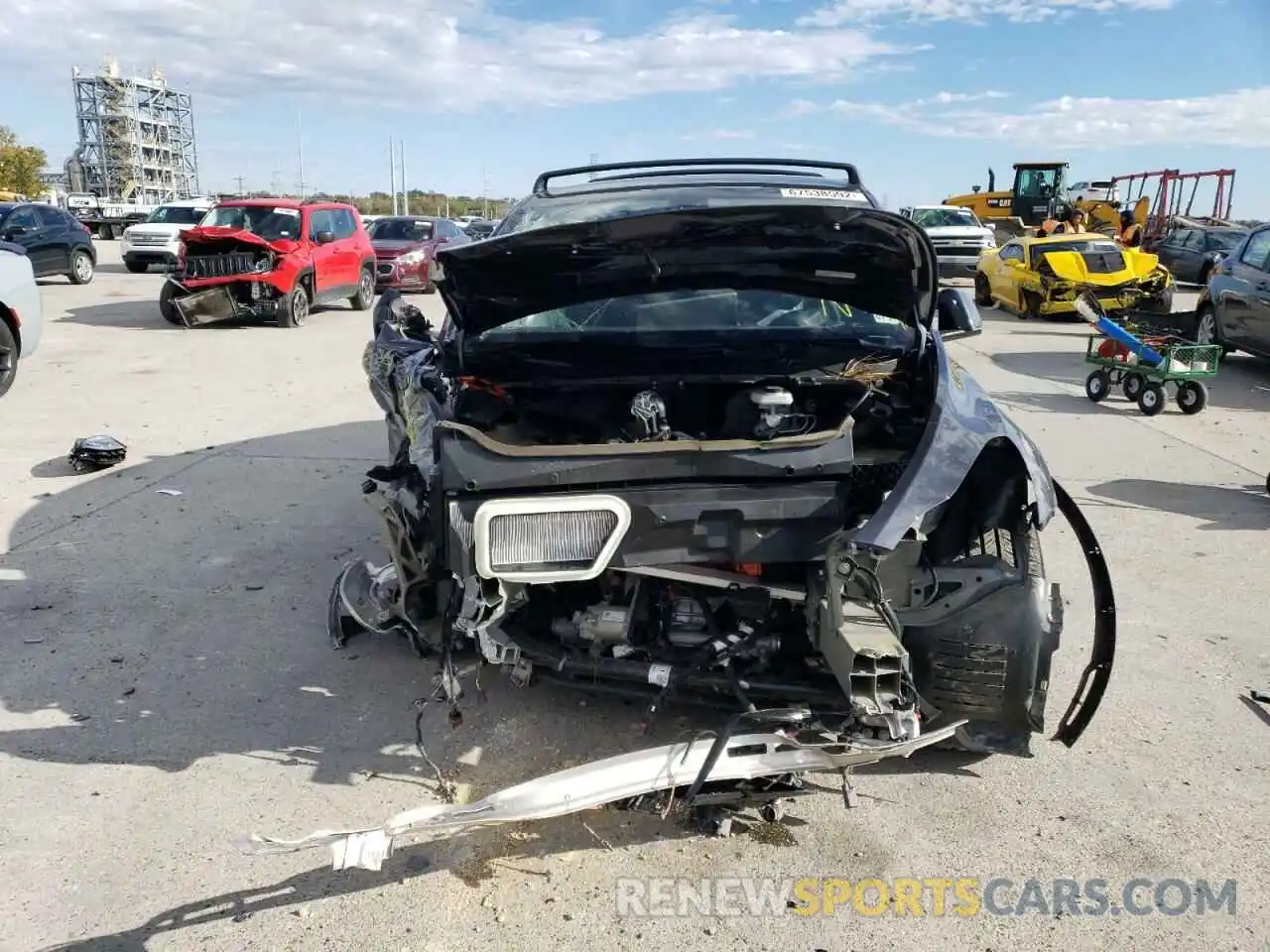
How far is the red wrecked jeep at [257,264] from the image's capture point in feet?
43.1

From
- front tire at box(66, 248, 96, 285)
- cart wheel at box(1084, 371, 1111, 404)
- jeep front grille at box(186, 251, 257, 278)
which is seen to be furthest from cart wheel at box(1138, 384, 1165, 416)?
front tire at box(66, 248, 96, 285)

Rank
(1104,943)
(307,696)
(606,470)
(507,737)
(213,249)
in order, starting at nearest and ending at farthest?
(1104,943) → (606,470) → (507,737) → (307,696) → (213,249)

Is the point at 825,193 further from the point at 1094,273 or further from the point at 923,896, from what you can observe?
the point at 1094,273

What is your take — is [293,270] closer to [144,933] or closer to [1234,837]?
[144,933]

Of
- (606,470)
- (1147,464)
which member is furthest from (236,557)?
(1147,464)

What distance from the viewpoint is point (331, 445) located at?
7266 mm

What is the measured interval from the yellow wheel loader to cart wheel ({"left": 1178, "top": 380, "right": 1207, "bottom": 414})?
20182mm

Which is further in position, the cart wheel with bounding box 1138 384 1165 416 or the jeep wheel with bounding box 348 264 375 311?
the jeep wheel with bounding box 348 264 375 311

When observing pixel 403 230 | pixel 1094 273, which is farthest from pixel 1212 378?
pixel 403 230

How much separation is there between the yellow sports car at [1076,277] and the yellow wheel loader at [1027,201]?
12.6 m

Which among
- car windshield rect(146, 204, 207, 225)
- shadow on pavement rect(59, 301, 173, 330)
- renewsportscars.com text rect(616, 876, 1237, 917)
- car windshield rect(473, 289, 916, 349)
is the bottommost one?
renewsportscars.com text rect(616, 876, 1237, 917)

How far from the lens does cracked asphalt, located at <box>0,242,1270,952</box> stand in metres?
2.49

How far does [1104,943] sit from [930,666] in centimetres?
81

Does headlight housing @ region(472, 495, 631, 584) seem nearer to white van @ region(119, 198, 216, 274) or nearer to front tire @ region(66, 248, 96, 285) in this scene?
front tire @ region(66, 248, 96, 285)
